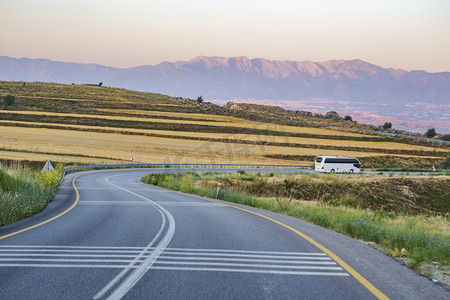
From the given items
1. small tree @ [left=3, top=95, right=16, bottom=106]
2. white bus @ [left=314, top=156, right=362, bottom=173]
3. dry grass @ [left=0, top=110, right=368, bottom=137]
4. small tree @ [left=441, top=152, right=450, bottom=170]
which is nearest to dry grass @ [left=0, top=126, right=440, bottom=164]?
small tree @ [left=441, top=152, right=450, bottom=170]

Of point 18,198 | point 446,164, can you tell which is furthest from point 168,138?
point 18,198

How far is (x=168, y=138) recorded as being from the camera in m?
71.2

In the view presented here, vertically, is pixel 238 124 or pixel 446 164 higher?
pixel 238 124

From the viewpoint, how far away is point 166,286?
17.1ft

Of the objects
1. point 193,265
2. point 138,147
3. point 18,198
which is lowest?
point 138,147

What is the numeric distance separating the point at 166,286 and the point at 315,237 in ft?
15.6

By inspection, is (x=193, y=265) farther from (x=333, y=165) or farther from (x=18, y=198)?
(x=333, y=165)

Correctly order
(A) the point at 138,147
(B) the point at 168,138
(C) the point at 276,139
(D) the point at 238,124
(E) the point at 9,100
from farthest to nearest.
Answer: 1. (E) the point at 9,100
2. (D) the point at 238,124
3. (C) the point at 276,139
4. (B) the point at 168,138
5. (A) the point at 138,147

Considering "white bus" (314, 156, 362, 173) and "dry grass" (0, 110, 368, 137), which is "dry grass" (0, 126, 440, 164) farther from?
"dry grass" (0, 110, 368, 137)

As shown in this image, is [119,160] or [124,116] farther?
[124,116]

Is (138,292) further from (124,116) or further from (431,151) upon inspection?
(124,116)

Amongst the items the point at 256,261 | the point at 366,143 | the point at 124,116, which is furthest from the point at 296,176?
the point at 124,116

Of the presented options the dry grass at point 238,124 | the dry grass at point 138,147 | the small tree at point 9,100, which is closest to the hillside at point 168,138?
the dry grass at point 238,124

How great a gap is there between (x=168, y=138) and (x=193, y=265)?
6570cm
